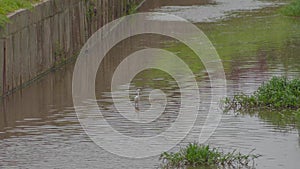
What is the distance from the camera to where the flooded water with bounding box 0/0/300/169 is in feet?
52.9

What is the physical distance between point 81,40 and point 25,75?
6.59m

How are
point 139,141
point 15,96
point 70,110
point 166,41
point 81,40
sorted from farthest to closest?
point 166,41 < point 81,40 < point 15,96 < point 70,110 < point 139,141

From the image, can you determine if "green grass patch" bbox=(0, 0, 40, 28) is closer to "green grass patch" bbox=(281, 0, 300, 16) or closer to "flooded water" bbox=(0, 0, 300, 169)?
"flooded water" bbox=(0, 0, 300, 169)

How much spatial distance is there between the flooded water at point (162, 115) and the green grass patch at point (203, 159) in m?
0.27

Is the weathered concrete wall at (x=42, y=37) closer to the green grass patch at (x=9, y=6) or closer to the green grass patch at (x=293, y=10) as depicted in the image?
the green grass patch at (x=9, y=6)

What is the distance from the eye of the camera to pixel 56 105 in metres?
21.2

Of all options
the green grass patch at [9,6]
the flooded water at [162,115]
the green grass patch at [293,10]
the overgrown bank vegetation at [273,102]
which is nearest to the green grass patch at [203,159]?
Answer: the flooded water at [162,115]

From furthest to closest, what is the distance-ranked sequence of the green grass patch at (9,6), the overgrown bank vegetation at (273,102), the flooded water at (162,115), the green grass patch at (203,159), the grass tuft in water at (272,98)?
the green grass patch at (9,6)
the grass tuft in water at (272,98)
the overgrown bank vegetation at (273,102)
the flooded water at (162,115)
the green grass patch at (203,159)

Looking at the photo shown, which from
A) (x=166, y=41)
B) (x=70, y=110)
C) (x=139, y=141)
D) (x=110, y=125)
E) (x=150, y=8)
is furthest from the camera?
(x=150, y=8)

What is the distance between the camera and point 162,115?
1970 centimetres

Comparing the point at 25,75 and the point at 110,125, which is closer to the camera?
the point at 110,125

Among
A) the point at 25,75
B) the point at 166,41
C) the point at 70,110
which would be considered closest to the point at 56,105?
the point at 70,110

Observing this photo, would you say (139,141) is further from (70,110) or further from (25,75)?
(25,75)

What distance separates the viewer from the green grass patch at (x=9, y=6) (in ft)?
70.3
